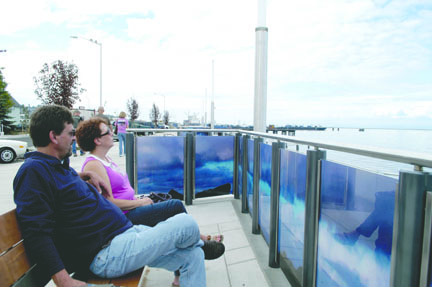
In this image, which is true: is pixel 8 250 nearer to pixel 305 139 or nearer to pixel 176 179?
pixel 305 139

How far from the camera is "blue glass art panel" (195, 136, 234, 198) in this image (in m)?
5.59

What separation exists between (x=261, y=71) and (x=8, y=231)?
4956 mm

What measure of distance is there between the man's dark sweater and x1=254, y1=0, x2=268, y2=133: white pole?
13.3 ft

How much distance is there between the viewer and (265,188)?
367 cm

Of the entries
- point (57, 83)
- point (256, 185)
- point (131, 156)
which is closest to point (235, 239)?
point (256, 185)

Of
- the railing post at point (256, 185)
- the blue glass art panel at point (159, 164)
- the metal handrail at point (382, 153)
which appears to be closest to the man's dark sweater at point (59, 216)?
the metal handrail at point (382, 153)

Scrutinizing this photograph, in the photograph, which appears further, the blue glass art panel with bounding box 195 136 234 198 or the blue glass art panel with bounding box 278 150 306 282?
the blue glass art panel with bounding box 195 136 234 198

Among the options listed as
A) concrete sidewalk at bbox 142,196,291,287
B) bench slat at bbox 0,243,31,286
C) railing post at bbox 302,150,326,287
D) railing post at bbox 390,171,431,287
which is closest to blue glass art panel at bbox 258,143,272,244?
concrete sidewalk at bbox 142,196,291,287

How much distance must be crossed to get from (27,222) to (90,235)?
40 cm

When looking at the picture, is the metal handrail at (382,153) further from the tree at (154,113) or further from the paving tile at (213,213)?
the tree at (154,113)

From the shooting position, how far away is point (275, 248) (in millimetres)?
3180

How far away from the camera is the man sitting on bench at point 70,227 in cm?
156

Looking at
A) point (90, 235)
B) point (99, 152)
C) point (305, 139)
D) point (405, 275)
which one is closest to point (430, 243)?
point (405, 275)

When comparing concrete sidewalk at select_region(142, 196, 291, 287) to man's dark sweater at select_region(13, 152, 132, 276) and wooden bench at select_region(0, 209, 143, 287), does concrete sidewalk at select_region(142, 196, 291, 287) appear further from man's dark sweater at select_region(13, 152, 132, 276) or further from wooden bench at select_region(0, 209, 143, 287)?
wooden bench at select_region(0, 209, 143, 287)
